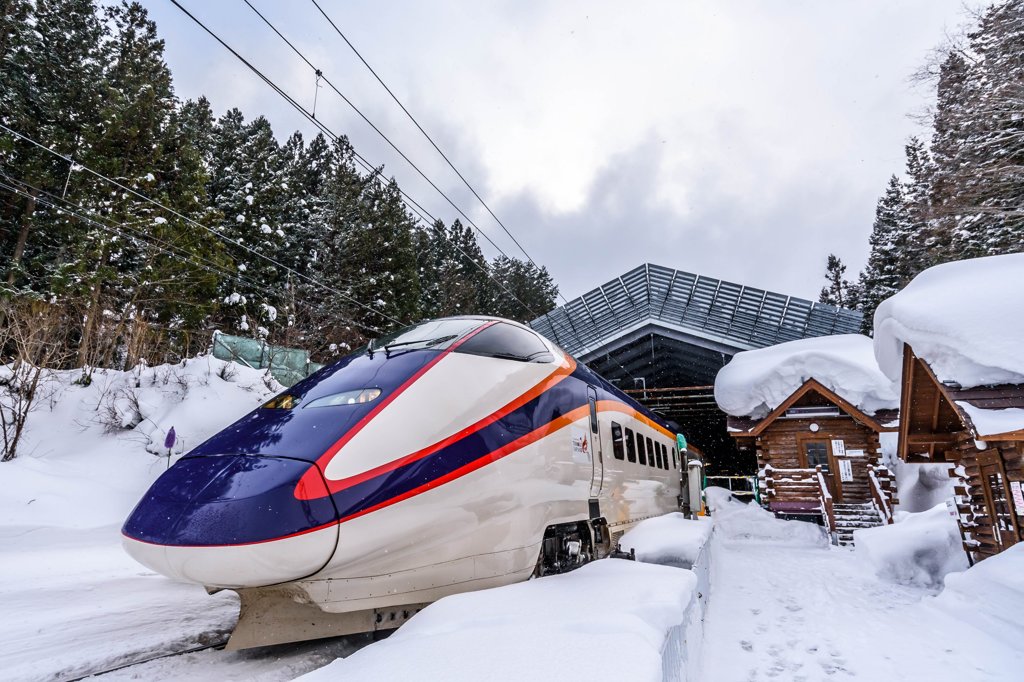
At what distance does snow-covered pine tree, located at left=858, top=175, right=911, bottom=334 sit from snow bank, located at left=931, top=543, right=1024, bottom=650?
27889 millimetres

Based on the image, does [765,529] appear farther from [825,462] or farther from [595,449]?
[595,449]

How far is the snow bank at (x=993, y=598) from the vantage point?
15.3ft

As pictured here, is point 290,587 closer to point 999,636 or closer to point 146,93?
point 999,636

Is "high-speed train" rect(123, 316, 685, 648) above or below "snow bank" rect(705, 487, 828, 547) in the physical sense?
above

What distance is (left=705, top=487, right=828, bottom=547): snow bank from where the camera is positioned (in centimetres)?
1243

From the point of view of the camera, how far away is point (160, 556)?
2742 mm

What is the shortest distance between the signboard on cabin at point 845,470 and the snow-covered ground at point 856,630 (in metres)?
7.62

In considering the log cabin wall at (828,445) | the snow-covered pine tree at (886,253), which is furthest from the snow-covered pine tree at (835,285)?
the log cabin wall at (828,445)

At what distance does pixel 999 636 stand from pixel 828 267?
1851 inches

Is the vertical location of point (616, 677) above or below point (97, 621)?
above

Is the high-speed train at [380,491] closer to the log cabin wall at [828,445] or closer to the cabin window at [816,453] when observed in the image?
the log cabin wall at [828,445]

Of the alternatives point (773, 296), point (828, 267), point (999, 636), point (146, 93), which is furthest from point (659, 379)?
point (828, 267)

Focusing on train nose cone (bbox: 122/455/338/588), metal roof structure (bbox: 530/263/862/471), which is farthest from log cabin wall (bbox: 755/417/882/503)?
train nose cone (bbox: 122/455/338/588)

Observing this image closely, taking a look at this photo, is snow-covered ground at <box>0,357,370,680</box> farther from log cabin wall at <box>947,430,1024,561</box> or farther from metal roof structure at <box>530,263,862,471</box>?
metal roof structure at <box>530,263,862,471</box>
